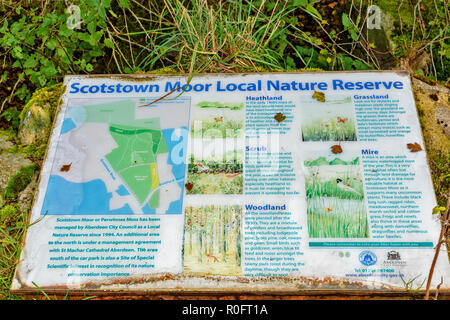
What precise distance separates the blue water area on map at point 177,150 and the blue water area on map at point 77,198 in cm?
32

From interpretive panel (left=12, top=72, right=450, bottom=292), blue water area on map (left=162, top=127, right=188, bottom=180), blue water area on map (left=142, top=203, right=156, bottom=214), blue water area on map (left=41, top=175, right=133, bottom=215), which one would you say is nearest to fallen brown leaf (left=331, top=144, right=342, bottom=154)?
interpretive panel (left=12, top=72, right=450, bottom=292)

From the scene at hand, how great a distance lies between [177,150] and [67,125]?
69 centimetres

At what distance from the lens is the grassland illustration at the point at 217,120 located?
5.86 feet

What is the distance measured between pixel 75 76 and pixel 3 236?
3.41 feet

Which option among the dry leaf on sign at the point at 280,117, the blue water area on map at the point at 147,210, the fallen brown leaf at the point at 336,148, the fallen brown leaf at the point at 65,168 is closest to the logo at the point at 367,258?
the fallen brown leaf at the point at 336,148

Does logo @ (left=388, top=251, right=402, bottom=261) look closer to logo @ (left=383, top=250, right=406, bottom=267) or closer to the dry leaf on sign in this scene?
logo @ (left=383, top=250, right=406, bottom=267)

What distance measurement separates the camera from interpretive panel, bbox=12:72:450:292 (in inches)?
58.7

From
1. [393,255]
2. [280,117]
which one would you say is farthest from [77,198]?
[393,255]

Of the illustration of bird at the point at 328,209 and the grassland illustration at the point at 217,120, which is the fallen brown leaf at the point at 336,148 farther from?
the grassland illustration at the point at 217,120

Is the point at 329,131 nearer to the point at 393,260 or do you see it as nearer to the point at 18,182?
the point at 393,260

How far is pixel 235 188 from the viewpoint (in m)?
1.65
